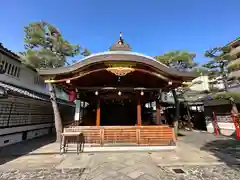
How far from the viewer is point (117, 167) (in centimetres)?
430

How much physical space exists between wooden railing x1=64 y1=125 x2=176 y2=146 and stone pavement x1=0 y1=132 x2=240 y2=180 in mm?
1063

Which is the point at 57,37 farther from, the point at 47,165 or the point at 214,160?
the point at 214,160

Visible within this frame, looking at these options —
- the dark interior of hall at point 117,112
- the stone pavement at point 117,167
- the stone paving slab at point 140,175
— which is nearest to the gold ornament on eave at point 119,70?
the stone pavement at point 117,167

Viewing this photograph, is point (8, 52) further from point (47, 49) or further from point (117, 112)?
point (117, 112)

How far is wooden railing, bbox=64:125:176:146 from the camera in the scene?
261 inches

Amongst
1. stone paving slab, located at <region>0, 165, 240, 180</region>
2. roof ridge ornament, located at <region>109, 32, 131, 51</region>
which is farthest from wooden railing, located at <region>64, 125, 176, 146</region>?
roof ridge ornament, located at <region>109, 32, 131, 51</region>

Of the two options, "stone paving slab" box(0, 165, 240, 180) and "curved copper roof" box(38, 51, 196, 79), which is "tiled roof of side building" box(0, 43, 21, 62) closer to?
"curved copper roof" box(38, 51, 196, 79)

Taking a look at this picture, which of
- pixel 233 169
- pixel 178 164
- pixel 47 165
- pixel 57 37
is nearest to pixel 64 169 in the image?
pixel 47 165

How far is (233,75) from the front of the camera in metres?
11.2

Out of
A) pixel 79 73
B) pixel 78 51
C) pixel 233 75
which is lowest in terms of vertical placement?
pixel 79 73

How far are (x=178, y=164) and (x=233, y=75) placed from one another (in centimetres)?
1046

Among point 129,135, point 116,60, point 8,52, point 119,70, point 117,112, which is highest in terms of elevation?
point 8,52

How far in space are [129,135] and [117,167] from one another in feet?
8.14

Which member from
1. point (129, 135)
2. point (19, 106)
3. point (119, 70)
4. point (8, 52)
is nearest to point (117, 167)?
point (129, 135)
